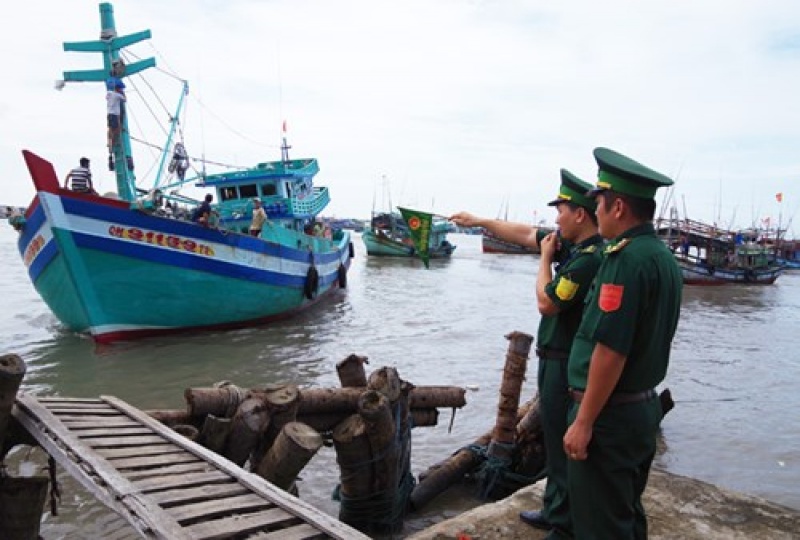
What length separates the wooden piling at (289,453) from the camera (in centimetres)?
430

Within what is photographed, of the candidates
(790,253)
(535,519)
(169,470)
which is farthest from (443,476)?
(790,253)

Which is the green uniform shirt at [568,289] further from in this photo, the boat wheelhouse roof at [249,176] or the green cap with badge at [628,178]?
the boat wheelhouse roof at [249,176]

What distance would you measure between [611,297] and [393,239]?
4461 centimetres

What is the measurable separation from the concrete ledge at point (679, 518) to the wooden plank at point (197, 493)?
112 centimetres

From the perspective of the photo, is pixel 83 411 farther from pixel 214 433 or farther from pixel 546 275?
pixel 546 275

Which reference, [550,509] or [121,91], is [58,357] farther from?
[550,509]

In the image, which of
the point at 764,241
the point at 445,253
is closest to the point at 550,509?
the point at 445,253

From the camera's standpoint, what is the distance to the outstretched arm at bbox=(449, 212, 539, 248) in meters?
3.63

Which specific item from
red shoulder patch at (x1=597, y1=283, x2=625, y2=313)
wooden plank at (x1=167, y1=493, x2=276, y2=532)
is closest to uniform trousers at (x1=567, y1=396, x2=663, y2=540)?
red shoulder patch at (x1=597, y1=283, x2=625, y2=313)

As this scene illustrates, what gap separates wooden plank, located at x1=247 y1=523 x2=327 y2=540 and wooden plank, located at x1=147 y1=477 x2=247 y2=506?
535 mm

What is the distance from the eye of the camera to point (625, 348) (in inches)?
87.4

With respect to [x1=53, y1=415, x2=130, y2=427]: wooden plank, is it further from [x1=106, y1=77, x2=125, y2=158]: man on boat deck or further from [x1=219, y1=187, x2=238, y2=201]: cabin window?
[x1=219, y1=187, x2=238, y2=201]: cabin window

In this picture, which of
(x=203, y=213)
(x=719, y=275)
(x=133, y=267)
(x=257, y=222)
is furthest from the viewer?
(x=719, y=275)

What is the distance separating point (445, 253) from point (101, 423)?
47563 mm
